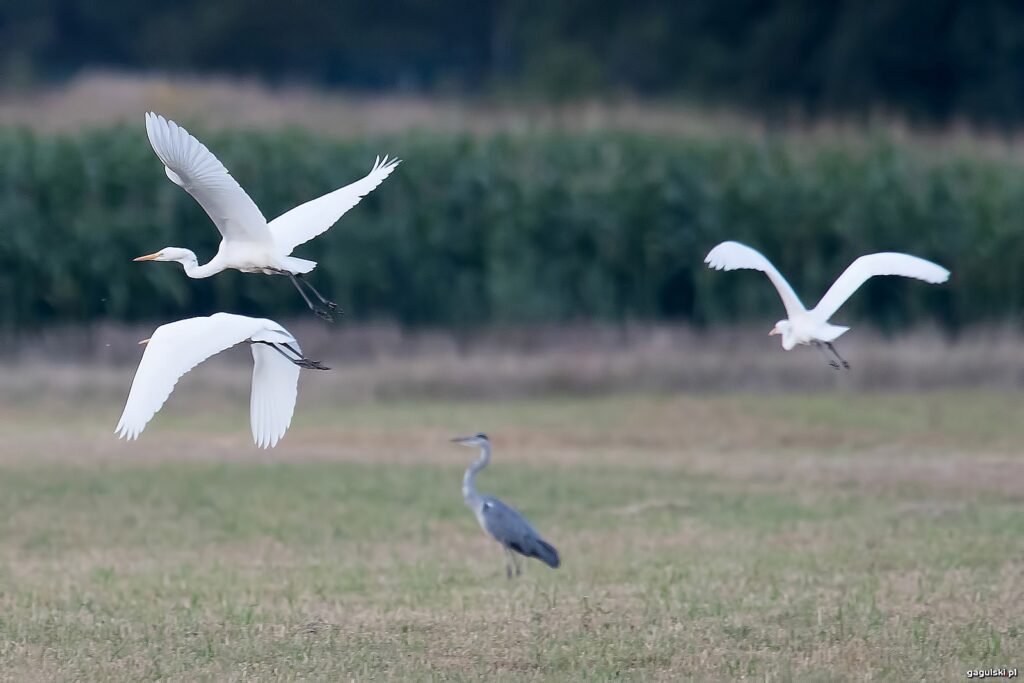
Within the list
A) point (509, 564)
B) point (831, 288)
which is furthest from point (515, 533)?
point (831, 288)

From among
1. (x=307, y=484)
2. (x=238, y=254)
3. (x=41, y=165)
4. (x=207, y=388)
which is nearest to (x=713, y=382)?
(x=207, y=388)

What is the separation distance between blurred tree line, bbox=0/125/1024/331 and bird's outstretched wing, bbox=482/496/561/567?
11337mm

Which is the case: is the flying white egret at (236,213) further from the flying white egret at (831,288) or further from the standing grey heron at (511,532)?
the standing grey heron at (511,532)

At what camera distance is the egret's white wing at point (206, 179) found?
21.5ft

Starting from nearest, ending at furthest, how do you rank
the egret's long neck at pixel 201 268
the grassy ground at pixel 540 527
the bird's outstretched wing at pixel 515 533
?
the grassy ground at pixel 540 527 < the egret's long neck at pixel 201 268 < the bird's outstretched wing at pixel 515 533

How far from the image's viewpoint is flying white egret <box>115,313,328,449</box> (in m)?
6.48

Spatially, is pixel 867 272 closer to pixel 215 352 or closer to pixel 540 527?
pixel 215 352

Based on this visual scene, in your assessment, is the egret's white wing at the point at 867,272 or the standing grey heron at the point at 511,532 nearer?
the egret's white wing at the point at 867,272

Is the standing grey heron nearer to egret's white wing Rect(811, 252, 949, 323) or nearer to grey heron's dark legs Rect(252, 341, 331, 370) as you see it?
grey heron's dark legs Rect(252, 341, 331, 370)

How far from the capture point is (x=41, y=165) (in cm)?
2019

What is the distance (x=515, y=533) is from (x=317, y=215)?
8.06ft

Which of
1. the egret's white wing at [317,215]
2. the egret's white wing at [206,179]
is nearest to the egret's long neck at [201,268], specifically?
the egret's white wing at [206,179]

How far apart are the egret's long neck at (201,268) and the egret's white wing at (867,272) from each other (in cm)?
266

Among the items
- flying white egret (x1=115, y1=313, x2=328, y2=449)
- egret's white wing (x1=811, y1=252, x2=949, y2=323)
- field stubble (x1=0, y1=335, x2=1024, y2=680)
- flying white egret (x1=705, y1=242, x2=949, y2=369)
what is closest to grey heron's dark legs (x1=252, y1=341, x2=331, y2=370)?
flying white egret (x1=115, y1=313, x2=328, y2=449)
